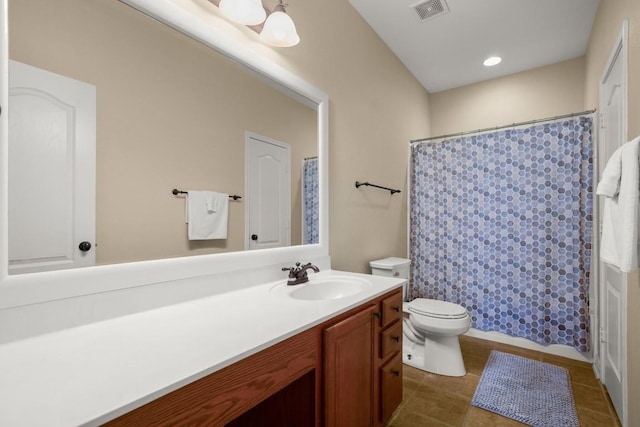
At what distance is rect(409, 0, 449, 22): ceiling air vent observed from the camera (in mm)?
2219

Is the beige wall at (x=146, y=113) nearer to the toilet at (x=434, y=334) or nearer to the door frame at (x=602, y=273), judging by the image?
the toilet at (x=434, y=334)

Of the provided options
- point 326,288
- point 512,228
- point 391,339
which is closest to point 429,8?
point 512,228

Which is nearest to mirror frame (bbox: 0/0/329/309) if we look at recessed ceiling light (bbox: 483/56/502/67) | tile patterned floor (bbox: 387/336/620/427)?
tile patterned floor (bbox: 387/336/620/427)

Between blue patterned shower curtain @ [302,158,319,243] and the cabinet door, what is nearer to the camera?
the cabinet door

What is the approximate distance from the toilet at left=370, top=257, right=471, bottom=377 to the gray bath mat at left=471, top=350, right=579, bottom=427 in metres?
0.22

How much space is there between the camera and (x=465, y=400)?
1.84m

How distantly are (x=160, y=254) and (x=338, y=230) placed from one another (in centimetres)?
121

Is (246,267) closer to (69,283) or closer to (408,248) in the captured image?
(69,283)

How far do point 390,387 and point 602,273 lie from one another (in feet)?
5.64

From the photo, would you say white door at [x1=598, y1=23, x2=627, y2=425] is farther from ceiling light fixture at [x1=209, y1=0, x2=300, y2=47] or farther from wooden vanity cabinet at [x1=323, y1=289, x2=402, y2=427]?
ceiling light fixture at [x1=209, y1=0, x2=300, y2=47]

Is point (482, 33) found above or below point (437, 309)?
above

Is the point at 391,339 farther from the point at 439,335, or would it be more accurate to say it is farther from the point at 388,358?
the point at 439,335

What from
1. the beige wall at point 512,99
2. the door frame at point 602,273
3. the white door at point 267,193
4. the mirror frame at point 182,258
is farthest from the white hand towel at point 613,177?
the beige wall at point 512,99

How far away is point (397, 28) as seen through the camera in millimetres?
2523
